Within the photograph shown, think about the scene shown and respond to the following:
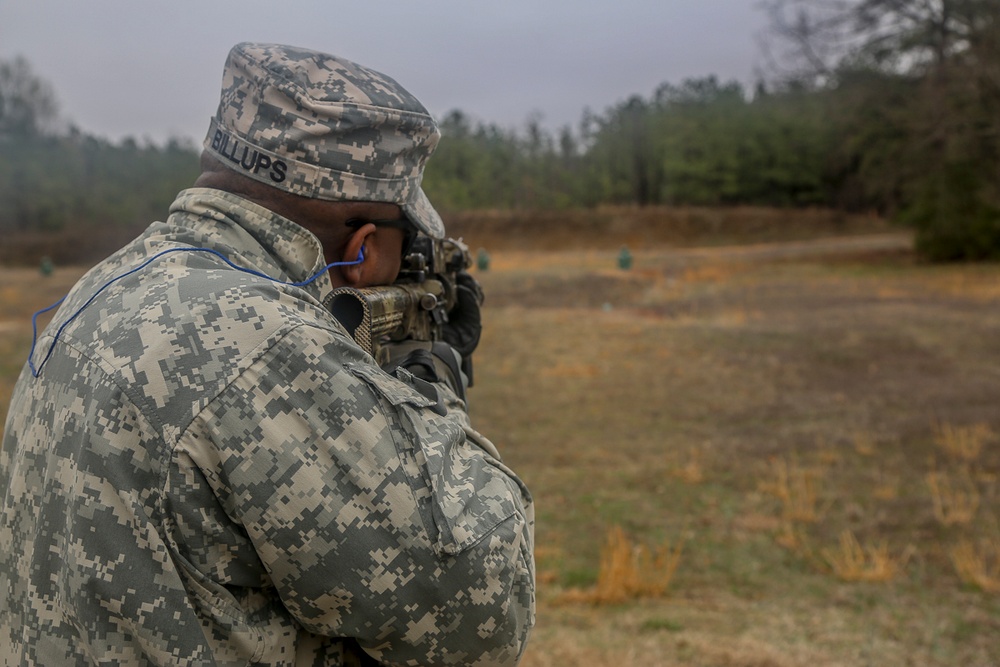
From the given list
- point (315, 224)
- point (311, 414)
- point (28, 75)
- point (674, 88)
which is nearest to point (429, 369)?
point (315, 224)

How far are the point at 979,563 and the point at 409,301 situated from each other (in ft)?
16.3

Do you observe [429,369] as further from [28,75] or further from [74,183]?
[74,183]

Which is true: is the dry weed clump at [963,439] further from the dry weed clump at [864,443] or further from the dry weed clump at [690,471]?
the dry weed clump at [690,471]

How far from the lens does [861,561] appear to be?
5.82 metres

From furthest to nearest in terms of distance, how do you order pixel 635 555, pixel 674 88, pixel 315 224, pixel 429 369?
pixel 674 88, pixel 635 555, pixel 429 369, pixel 315 224

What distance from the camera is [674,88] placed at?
2272 inches

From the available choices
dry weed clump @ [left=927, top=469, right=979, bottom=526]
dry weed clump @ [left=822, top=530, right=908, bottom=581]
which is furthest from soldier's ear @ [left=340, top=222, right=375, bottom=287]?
dry weed clump @ [left=927, top=469, right=979, bottom=526]

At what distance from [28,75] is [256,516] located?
30896mm

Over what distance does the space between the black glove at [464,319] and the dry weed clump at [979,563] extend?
168 inches

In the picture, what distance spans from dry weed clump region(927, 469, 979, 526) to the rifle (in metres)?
5.37

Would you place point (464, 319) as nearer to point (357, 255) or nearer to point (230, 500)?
point (357, 255)

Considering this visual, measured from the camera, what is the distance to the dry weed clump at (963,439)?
848cm

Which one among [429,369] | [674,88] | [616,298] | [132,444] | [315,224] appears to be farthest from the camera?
[674,88]

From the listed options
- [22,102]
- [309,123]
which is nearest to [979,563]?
[309,123]
